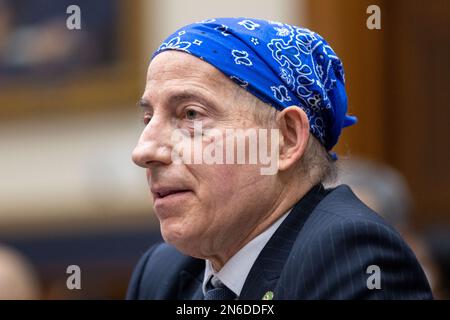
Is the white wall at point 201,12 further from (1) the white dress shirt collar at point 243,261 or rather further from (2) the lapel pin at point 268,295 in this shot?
(2) the lapel pin at point 268,295

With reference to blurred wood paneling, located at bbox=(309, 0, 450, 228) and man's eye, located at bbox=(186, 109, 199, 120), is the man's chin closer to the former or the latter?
man's eye, located at bbox=(186, 109, 199, 120)

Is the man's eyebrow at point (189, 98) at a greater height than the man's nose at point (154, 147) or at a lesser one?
greater

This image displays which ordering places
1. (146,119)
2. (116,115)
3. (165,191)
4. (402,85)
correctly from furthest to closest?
(116,115) → (402,85) → (146,119) → (165,191)

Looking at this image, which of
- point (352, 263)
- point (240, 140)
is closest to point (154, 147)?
point (240, 140)

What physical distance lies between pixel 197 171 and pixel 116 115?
3820 mm

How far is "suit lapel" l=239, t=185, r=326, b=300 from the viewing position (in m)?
2.29

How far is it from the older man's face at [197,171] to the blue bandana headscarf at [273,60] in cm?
4

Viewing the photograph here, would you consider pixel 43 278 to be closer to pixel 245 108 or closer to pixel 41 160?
pixel 41 160

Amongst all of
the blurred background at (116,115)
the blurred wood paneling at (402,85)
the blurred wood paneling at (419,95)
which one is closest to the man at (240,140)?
the blurred background at (116,115)

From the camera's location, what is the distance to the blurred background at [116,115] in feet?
17.8

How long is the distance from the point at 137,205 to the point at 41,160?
90 cm

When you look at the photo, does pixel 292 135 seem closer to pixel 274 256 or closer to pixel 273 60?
pixel 273 60

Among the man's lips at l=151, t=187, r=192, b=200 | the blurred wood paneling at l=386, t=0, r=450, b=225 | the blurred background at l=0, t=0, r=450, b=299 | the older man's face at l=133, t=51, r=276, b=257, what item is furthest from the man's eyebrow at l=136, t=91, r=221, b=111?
the blurred wood paneling at l=386, t=0, r=450, b=225

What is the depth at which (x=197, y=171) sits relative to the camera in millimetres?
Result: 2309
